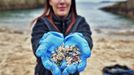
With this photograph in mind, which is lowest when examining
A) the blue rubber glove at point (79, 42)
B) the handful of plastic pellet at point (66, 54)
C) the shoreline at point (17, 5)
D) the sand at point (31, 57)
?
the shoreline at point (17, 5)

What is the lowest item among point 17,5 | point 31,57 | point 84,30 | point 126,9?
point 17,5

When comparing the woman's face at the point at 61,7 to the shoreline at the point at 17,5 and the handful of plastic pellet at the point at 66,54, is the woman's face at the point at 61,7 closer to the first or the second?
the handful of plastic pellet at the point at 66,54

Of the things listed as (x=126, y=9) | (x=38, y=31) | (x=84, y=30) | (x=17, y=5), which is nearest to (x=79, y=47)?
(x=84, y=30)

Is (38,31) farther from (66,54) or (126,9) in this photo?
(126,9)

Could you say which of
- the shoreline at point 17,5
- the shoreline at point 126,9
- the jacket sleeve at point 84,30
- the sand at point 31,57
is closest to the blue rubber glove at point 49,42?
the jacket sleeve at point 84,30

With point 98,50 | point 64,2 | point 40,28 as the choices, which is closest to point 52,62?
point 40,28

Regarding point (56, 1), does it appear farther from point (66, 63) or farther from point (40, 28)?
point (66, 63)
